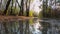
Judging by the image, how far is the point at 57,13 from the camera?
1188 centimetres

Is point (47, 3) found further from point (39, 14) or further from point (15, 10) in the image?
point (15, 10)

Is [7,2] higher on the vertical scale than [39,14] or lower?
higher

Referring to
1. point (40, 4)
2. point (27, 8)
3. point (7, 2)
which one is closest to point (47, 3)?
point (40, 4)

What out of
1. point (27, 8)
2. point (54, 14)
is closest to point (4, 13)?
point (27, 8)

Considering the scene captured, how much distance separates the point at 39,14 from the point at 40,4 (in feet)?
2.09

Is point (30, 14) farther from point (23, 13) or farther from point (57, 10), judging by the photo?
point (57, 10)

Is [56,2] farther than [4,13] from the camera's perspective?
Yes

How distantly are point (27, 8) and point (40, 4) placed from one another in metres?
0.88

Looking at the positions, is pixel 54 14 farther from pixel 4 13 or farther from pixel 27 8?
pixel 4 13

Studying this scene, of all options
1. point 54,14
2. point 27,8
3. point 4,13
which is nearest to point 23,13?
point 27,8

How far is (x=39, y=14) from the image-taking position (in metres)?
11.5

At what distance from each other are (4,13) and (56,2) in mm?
3233

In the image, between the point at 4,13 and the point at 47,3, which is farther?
the point at 47,3

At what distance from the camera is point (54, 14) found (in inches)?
465
